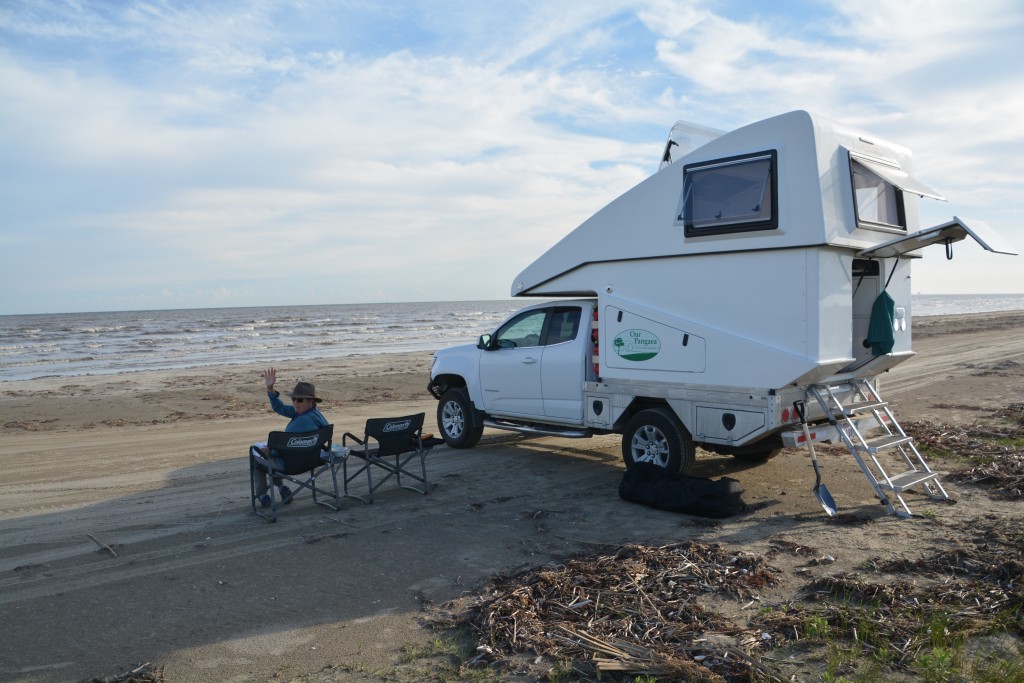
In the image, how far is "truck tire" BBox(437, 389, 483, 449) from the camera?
10188mm

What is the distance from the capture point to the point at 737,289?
23.1ft

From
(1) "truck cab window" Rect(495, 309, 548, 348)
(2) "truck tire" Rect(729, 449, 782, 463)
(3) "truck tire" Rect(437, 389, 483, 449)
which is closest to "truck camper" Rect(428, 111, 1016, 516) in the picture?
(1) "truck cab window" Rect(495, 309, 548, 348)

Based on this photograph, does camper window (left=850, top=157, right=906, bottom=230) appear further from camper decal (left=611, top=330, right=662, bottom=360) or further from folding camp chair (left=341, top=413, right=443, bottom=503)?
folding camp chair (left=341, top=413, right=443, bottom=503)

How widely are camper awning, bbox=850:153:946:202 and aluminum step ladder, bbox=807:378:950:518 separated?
6.36 ft

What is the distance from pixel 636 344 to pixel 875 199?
270 cm

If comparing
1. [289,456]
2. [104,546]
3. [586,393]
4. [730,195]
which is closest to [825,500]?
[586,393]

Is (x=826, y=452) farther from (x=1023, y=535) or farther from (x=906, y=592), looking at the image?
(x=906, y=592)

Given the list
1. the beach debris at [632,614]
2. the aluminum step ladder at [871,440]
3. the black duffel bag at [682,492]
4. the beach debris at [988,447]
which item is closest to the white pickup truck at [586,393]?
the black duffel bag at [682,492]

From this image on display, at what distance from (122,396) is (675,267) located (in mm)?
14249

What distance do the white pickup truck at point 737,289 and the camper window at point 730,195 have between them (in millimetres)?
13

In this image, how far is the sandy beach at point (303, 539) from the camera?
450cm

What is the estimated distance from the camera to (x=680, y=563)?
211 inches

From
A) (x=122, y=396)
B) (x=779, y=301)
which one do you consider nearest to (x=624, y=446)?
(x=779, y=301)

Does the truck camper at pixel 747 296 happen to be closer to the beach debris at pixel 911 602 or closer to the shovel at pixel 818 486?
the shovel at pixel 818 486
